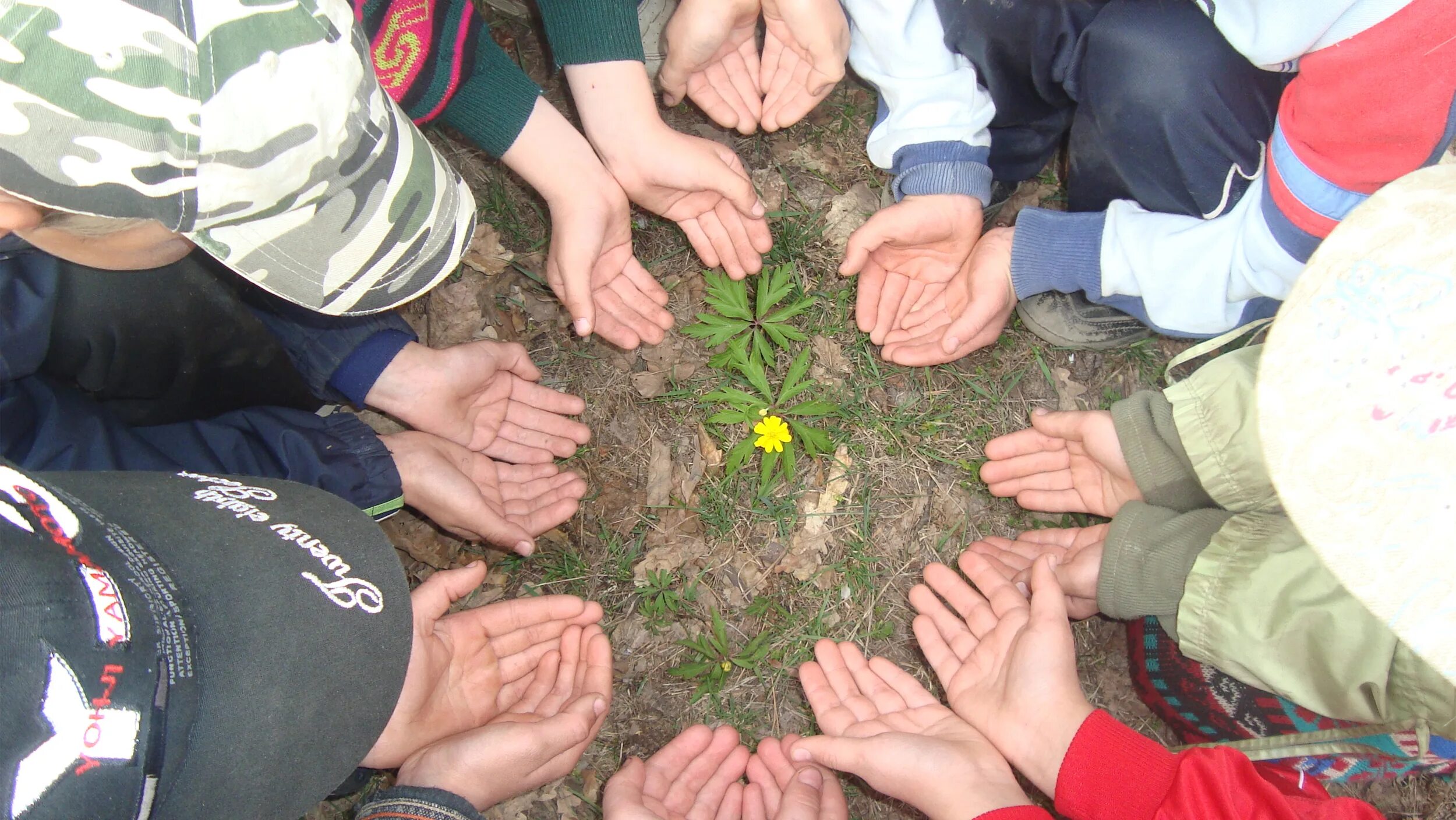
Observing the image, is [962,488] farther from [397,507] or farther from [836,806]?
[397,507]

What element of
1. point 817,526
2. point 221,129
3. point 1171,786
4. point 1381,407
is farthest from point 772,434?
point 221,129

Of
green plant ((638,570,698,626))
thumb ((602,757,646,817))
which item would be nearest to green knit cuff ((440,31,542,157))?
green plant ((638,570,698,626))

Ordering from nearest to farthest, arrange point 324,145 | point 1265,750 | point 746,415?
point 324,145 < point 1265,750 < point 746,415

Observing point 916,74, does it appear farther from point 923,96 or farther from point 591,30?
point 591,30

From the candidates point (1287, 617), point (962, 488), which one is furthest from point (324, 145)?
point (1287, 617)

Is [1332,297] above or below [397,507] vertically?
above

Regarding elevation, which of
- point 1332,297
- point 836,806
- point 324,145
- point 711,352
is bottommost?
point 836,806

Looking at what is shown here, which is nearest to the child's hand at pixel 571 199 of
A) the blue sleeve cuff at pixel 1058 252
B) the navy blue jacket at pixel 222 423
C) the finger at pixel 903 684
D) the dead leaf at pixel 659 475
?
the dead leaf at pixel 659 475

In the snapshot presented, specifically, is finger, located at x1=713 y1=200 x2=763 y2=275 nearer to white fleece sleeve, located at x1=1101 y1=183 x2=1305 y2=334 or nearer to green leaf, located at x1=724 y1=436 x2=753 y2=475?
green leaf, located at x1=724 y1=436 x2=753 y2=475
